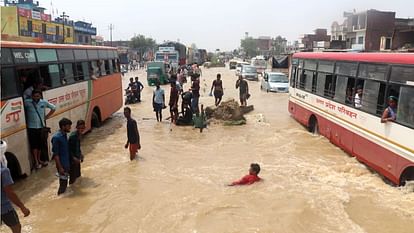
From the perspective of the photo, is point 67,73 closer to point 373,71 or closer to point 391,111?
point 373,71

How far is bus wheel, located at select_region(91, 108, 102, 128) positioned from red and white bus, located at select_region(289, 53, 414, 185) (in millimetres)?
7160

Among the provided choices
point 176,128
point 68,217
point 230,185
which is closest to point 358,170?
point 230,185

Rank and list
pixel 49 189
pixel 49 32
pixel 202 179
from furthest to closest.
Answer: pixel 49 32 < pixel 202 179 < pixel 49 189

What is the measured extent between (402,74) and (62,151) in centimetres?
626

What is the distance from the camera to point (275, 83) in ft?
86.7

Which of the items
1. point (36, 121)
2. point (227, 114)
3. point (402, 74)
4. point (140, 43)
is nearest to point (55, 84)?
point (36, 121)

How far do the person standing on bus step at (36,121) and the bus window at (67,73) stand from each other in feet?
6.84

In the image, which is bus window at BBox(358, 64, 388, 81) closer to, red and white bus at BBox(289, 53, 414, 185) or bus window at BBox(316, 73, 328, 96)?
red and white bus at BBox(289, 53, 414, 185)

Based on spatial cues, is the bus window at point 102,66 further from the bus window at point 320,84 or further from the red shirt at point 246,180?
the red shirt at point 246,180

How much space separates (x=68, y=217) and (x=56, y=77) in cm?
442

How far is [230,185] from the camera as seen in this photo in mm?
8141

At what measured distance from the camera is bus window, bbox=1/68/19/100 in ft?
23.9

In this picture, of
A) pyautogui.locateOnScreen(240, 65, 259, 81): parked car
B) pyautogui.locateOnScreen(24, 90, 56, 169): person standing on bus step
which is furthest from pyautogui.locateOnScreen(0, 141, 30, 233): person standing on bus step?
pyautogui.locateOnScreen(240, 65, 259, 81): parked car

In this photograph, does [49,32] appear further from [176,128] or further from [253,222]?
[253,222]
